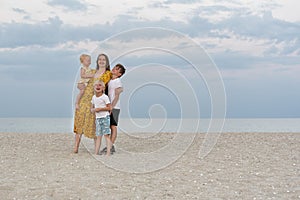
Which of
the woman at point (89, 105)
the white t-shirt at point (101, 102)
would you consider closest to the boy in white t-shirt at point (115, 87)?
the woman at point (89, 105)

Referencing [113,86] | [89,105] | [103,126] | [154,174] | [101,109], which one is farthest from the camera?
[89,105]

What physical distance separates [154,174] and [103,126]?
1.93 meters

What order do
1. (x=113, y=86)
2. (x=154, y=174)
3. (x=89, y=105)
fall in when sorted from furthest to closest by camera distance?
(x=89, y=105)
(x=113, y=86)
(x=154, y=174)

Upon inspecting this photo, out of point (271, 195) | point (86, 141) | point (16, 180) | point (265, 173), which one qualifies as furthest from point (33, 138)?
point (271, 195)

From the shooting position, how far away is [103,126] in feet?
32.5

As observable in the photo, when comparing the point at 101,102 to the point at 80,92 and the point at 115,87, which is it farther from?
the point at 80,92

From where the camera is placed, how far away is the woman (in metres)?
9.92

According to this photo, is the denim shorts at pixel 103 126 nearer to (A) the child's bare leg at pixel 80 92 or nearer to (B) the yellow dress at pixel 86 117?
(B) the yellow dress at pixel 86 117

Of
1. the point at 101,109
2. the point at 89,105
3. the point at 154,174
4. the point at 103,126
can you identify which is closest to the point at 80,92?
the point at 89,105

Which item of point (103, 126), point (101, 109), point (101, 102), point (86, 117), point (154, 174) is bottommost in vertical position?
point (154, 174)

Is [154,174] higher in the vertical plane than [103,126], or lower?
lower

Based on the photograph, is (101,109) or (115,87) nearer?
(101,109)

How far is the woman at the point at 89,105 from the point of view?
32.6 ft

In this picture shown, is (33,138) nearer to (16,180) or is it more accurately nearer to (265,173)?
(16,180)
